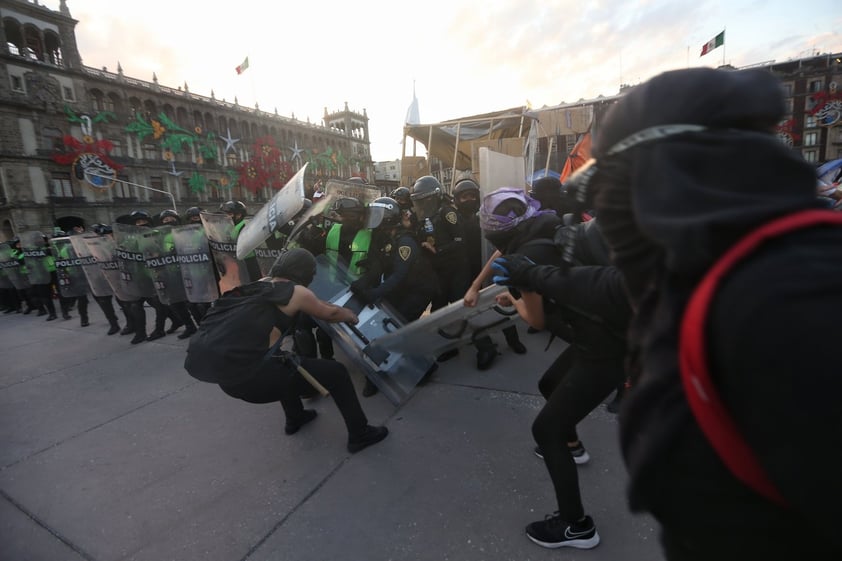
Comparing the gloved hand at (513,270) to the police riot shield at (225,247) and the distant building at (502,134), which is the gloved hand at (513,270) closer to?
the police riot shield at (225,247)

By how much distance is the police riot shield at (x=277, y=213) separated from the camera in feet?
10.3

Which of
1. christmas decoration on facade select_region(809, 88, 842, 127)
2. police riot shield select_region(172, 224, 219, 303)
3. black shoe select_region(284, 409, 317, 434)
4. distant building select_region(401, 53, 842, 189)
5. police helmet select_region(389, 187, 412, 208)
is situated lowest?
black shoe select_region(284, 409, 317, 434)

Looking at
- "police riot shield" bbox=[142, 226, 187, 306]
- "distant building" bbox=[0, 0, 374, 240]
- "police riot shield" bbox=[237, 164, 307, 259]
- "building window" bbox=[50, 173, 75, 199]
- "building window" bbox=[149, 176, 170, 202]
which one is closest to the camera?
"police riot shield" bbox=[237, 164, 307, 259]

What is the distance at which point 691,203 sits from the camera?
0.59 meters

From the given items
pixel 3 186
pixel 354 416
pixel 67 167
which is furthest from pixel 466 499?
pixel 67 167

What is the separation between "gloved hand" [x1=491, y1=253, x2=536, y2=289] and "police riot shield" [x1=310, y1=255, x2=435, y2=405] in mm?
1857

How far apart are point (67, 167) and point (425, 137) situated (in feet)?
111

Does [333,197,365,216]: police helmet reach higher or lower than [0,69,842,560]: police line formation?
higher

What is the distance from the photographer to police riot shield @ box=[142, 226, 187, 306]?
18.7 feet

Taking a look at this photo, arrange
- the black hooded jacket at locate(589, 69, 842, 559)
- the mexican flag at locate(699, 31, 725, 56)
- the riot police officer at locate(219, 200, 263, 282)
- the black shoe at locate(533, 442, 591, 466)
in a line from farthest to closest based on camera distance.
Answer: the mexican flag at locate(699, 31, 725, 56)
the riot police officer at locate(219, 200, 263, 282)
the black shoe at locate(533, 442, 591, 466)
the black hooded jacket at locate(589, 69, 842, 559)

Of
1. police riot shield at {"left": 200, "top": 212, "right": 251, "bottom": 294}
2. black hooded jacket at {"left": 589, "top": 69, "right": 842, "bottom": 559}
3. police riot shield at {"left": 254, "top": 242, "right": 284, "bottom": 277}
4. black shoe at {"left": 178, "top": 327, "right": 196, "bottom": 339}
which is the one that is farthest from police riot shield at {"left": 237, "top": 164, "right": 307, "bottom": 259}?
black shoe at {"left": 178, "top": 327, "right": 196, "bottom": 339}

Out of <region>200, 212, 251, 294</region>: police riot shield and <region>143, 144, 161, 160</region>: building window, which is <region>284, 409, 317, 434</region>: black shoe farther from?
<region>143, 144, 161, 160</region>: building window

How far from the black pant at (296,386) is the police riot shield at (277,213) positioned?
112 cm

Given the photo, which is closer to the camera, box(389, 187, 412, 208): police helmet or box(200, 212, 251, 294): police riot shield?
box(200, 212, 251, 294): police riot shield
